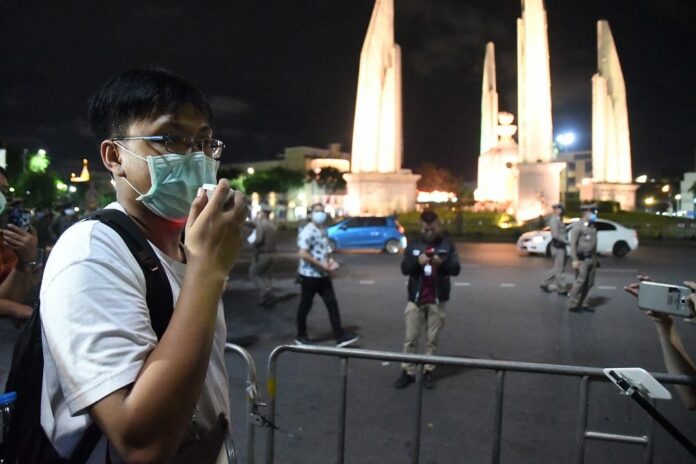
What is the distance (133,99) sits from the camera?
1.41m

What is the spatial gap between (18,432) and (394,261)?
1703 cm

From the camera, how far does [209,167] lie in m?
1.59

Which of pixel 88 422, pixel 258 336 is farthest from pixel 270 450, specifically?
pixel 258 336

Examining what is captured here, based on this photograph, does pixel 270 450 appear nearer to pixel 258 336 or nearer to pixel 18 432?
pixel 18 432

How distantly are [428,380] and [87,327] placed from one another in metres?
4.84

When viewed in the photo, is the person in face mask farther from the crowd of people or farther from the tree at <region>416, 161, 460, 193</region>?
the tree at <region>416, 161, 460, 193</region>

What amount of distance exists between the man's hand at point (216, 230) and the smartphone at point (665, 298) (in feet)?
6.50

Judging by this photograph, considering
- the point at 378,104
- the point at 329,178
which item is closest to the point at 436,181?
the point at 329,178

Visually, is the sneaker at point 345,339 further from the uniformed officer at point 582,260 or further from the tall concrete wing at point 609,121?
the tall concrete wing at point 609,121

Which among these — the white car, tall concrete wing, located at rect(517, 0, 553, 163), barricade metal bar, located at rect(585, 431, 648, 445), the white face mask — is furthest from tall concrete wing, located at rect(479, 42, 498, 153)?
barricade metal bar, located at rect(585, 431, 648, 445)

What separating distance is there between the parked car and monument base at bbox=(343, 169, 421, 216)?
10.9m

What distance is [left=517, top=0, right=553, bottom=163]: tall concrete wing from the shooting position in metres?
31.5

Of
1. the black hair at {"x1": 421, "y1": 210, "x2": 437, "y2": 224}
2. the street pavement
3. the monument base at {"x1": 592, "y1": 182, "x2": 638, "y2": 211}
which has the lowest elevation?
the street pavement

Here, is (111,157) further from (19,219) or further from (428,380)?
(428,380)
